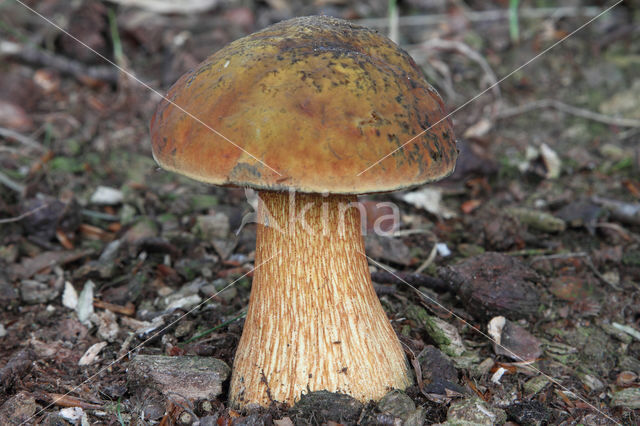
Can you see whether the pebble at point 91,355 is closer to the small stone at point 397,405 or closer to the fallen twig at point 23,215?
the fallen twig at point 23,215

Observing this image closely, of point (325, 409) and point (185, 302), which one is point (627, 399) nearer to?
point (325, 409)

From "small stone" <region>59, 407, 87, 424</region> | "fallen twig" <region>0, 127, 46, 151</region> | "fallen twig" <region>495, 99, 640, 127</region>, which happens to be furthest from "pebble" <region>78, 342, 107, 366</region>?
"fallen twig" <region>495, 99, 640, 127</region>

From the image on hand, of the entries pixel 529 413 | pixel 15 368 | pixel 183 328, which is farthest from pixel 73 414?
pixel 529 413

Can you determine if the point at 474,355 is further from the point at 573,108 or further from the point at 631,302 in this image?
the point at 573,108

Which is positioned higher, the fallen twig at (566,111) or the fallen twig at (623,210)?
the fallen twig at (566,111)

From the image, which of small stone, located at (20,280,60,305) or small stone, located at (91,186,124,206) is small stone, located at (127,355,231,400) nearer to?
small stone, located at (20,280,60,305)

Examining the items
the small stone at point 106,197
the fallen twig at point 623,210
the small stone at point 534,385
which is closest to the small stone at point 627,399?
the small stone at point 534,385
